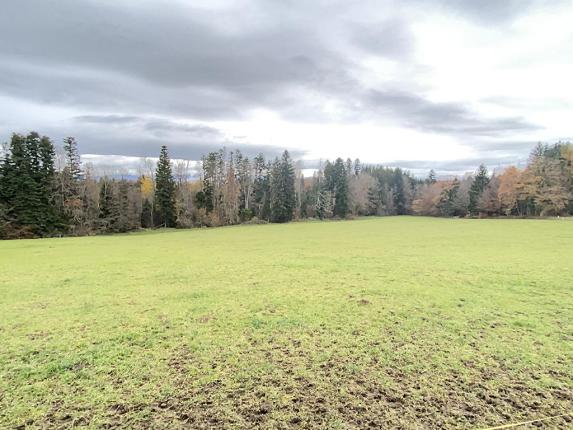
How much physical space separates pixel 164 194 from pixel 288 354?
181 ft

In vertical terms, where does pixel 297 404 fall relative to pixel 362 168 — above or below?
below

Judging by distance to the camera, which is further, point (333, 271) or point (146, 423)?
point (333, 271)

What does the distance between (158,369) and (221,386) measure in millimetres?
1056

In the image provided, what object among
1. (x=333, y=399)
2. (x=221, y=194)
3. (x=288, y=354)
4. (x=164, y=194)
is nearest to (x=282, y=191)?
(x=221, y=194)

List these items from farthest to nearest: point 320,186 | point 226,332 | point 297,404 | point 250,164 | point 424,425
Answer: point 320,186 < point 250,164 < point 226,332 < point 297,404 < point 424,425

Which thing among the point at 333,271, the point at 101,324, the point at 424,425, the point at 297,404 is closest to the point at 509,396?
the point at 424,425

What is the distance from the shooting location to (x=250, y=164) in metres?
75.8

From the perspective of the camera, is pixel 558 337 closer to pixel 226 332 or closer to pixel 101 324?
pixel 226 332

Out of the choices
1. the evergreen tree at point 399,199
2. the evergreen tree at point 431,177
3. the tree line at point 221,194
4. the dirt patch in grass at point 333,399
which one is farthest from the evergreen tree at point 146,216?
the evergreen tree at point 431,177

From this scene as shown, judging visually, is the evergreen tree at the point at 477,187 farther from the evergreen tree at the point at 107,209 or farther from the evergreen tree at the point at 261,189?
the evergreen tree at the point at 107,209

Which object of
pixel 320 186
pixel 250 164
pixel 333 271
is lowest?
pixel 333 271

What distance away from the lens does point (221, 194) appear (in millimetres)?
64750

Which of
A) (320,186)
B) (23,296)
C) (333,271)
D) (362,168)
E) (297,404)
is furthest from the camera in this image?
(362,168)

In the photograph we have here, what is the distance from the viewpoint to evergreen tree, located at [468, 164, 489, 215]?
7631 centimetres
